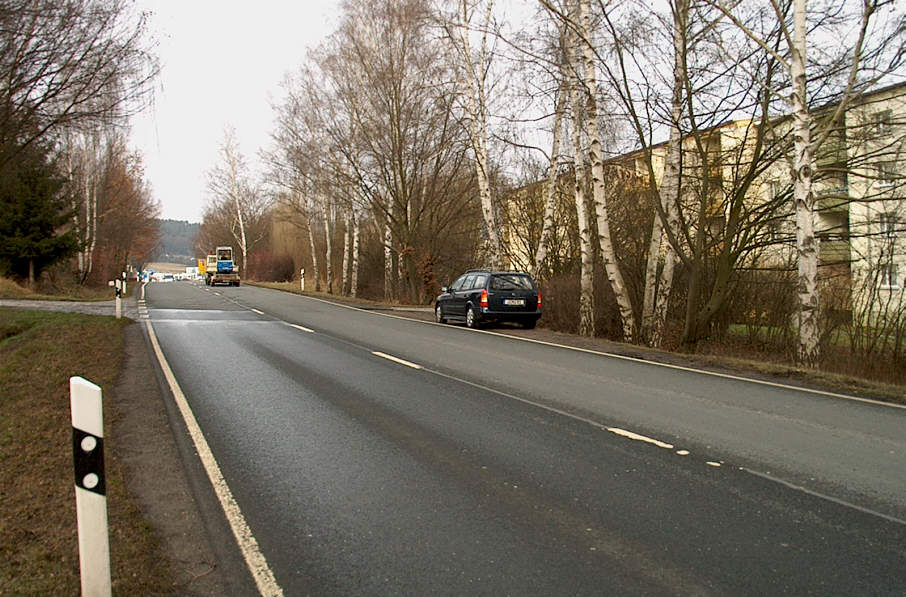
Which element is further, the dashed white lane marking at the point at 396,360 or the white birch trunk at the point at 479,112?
the white birch trunk at the point at 479,112

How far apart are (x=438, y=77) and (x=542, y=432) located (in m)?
21.8

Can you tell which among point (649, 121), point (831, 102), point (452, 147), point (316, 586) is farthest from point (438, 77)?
point (316, 586)

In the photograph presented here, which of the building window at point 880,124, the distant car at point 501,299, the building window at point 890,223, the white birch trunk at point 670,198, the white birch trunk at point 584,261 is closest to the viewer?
the building window at point 880,124

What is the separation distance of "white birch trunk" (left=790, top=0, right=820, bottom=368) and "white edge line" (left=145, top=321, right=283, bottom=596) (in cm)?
1033

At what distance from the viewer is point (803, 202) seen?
39.2 feet

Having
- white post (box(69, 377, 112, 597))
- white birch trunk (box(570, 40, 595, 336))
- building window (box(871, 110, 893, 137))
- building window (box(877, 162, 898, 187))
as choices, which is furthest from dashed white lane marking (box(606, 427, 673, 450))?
white birch trunk (box(570, 40, 595, 336))

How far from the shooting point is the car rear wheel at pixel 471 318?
63.3 feet

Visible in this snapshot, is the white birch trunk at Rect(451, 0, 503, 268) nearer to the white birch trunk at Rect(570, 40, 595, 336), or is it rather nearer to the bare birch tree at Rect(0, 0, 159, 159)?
the white birch trunk at Rect(570, 40, 595, 336)

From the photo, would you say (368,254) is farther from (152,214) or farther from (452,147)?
(152,214)

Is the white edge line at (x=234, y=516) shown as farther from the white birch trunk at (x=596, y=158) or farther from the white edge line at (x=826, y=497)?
the white birch trunk at (x=596, y=158)

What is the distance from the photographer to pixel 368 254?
43.1 meters

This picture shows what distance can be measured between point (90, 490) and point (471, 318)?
16419mm

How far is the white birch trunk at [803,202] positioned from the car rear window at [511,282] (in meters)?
8.20

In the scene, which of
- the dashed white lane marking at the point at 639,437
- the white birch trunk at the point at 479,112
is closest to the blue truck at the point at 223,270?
the white birch trunk at the point at 479,112
